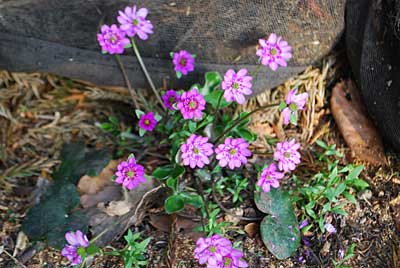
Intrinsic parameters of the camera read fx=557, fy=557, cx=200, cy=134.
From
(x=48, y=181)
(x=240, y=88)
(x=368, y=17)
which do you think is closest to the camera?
(x=240, y=88)

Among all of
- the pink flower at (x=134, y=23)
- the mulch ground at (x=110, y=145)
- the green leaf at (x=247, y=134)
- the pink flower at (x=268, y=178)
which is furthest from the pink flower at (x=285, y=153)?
the pink flower at (x=134, y=23)

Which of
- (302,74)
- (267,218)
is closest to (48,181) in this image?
(267,218)

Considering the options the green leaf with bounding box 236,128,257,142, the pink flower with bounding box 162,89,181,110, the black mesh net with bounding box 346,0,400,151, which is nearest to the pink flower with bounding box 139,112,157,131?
the pink flower with bounding box 162,89,181,110

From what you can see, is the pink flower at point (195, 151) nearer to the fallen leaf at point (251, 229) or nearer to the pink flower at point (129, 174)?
the pink flower at point (129, 174)

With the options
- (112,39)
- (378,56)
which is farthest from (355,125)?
(112,39)

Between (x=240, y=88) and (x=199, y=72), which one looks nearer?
(x=240, y=88)

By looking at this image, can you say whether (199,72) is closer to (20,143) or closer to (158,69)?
(158,69)

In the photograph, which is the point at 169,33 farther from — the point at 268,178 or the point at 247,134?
the point at 268,178
